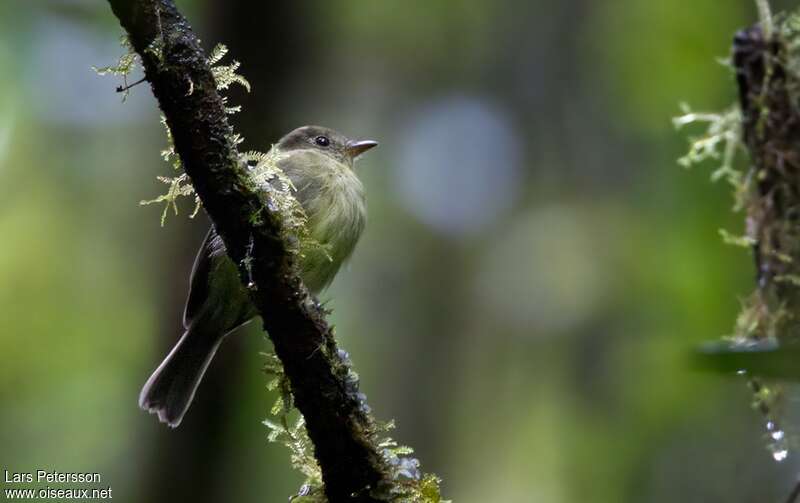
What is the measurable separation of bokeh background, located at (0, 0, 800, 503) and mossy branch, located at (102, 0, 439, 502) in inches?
99.9

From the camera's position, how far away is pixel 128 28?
228 centimetres

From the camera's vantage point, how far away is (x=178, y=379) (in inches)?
178

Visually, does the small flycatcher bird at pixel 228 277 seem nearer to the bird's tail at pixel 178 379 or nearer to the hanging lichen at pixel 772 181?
the bird's tail at pixel 178 379

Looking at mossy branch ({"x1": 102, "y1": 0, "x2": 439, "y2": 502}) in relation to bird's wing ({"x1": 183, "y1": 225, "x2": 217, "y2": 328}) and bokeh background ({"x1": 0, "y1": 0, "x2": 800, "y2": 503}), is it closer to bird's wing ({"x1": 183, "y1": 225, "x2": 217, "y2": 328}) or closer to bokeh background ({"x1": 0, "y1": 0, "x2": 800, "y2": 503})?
bird's wing ({"x1": 183, "y1": 225, "x2": 217, "y2": 328})

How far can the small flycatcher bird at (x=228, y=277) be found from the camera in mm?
4328

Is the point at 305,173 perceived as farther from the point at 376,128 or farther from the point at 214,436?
the point at 376,128

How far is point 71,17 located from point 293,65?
2380 millimetres

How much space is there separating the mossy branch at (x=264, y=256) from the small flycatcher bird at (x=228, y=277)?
1.42 m

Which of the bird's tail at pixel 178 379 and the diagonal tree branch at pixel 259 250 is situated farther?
the bird's tail at pixel 178 379

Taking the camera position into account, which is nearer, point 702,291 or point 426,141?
point 702,291

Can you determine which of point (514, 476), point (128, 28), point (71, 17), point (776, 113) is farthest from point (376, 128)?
point (128, 28)

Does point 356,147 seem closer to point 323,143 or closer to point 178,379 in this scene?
point 323,143

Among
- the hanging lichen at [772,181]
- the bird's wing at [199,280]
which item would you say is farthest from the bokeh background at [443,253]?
the hanging lichen at [772,181]

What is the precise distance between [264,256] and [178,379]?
2.12 meters
